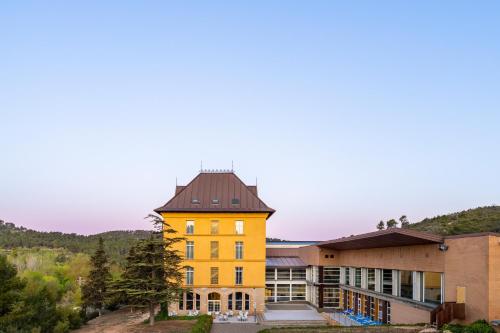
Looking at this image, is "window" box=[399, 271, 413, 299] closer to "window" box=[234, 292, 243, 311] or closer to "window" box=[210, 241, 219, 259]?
"window" box=[234, 292, 243, 311]

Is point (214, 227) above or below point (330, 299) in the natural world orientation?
above

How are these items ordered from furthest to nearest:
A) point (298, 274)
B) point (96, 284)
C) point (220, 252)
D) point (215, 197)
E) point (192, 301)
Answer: point (298, 274), point (96, 284), point (215, 197), point (220, 252), point (192, 301)

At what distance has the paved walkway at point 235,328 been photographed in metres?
30.6

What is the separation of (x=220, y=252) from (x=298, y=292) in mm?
10880

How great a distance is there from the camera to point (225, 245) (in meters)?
38.4

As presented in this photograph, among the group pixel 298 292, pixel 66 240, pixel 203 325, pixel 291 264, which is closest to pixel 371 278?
pixel 203 325

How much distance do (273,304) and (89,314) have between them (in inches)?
649

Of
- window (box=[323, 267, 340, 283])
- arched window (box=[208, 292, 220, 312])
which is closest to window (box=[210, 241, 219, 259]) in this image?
arched window (box=[208, 292, 220, 312])

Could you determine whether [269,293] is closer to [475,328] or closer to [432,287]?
[432,287]

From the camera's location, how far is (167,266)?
109ft

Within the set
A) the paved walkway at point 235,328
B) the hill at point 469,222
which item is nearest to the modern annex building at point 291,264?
the paved walkway at point 235,328

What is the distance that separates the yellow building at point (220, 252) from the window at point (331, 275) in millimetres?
5804

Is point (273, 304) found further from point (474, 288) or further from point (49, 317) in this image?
point (474, 288)

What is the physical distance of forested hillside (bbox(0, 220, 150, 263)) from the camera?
4037 inches
